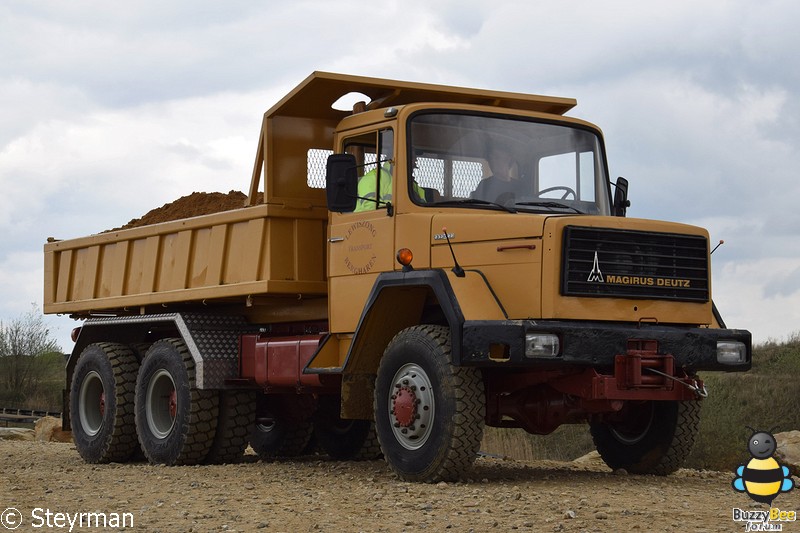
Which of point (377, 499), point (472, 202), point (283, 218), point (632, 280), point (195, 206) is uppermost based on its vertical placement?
point (195, 206)

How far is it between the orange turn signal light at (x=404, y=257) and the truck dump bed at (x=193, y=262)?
7.25 ft

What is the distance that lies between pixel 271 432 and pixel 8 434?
10.1m

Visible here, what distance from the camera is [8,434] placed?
23.2m

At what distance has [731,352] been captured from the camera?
10.2 metres

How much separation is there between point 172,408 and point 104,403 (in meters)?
1.50

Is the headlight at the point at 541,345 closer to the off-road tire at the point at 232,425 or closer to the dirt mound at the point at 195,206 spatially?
the off-road tire at the point at 232,425

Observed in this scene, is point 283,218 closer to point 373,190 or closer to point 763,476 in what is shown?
point 373,190

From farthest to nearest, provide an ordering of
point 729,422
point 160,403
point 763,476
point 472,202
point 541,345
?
1. point 729,422
2. point 160,403
3. point 472,202
4. point 541,345
5. point 763,476

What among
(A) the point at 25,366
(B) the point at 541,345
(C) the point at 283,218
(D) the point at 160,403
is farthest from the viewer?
(A) the point at 25,366

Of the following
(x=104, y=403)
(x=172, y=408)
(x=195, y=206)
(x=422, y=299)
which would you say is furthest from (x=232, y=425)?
(x=422, y=299)

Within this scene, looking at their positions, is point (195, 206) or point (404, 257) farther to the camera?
point (195, 206)

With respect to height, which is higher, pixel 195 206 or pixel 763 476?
pixel 195 206

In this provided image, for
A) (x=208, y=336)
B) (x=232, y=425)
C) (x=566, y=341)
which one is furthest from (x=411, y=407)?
(x=208, y=336)

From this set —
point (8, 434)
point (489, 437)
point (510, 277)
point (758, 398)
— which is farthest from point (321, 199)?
point (758, 398)
